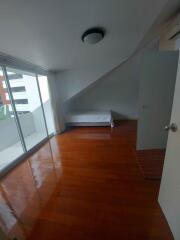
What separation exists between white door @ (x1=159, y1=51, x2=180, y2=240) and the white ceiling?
102cm

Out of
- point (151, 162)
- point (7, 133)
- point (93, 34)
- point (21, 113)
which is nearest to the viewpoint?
point (93, 34)

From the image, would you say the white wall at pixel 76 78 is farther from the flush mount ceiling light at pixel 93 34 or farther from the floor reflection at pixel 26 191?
the floor reflection at pixel 26 191

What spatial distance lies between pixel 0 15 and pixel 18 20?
165 millimetres

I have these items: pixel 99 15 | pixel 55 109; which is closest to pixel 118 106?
pixel 55 109

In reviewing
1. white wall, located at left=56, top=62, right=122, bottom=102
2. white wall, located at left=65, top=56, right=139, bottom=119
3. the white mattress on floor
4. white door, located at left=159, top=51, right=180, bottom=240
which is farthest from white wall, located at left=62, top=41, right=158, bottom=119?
white door, located at left=159, top=51, right=180, bottom=240

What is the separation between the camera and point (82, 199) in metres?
1.67

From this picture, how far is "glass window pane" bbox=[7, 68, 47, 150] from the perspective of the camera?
10.9 feet

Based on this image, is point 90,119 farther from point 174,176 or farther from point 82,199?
point 174,176

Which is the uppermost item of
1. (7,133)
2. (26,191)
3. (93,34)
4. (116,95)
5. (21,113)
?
(93,34)

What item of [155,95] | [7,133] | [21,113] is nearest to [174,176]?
[155,95]

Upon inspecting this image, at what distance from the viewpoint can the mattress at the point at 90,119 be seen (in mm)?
4184

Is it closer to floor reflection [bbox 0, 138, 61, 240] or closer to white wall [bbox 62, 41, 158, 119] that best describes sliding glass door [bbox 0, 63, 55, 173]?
floor reflection [bbox 0, 138, 61, 240]

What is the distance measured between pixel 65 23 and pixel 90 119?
9.52ft

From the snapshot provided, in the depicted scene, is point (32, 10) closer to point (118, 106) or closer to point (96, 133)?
point (96, 133)
